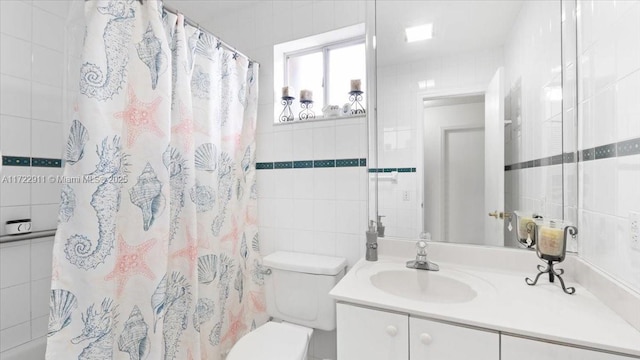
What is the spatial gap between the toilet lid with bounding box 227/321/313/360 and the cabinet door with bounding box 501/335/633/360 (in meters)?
0.84

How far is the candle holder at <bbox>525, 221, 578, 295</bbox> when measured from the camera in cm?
102

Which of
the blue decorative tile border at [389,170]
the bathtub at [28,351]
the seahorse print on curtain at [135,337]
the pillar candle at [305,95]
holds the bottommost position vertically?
the bathtub at [28,351]

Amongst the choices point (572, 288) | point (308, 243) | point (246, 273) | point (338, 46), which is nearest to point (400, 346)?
point (572, 288)

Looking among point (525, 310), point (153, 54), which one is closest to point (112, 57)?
point (153, 54)

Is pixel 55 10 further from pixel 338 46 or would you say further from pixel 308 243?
pixel 308 243

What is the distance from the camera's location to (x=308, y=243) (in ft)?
5.59

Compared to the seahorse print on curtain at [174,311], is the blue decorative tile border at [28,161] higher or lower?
higher

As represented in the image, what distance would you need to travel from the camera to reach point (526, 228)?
4.05ft

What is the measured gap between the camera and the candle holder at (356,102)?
5.28ft

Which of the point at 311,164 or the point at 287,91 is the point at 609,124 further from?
the point at 287,91

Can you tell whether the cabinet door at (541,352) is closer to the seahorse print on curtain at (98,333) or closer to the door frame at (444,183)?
the door frame at (444,183)

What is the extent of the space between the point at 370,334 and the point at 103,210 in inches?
39.9

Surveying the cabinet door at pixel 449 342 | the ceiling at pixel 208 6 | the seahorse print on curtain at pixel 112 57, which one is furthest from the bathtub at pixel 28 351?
the ceiling at pixel 208 6

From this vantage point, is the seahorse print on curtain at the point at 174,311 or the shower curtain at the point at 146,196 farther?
the seahorse print on curtain at the point at 174,311
